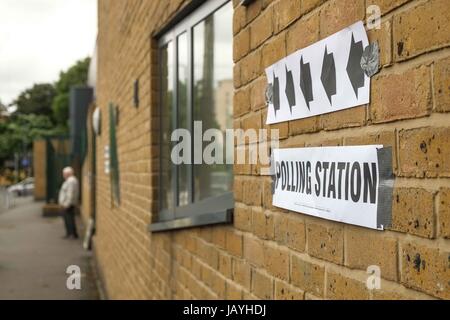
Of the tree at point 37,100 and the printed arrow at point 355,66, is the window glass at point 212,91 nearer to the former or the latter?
the printed arrow at point 355,66

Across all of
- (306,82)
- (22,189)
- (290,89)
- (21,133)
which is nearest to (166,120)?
(290,89)

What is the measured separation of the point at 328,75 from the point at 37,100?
62.1m

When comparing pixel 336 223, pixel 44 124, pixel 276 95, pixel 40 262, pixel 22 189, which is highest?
pixel 44 124

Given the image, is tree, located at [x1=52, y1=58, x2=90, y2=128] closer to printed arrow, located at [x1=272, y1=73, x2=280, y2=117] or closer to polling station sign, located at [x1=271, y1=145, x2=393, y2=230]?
printed arrow, located at [x1=272, y1=73, x2=280, y2=117]

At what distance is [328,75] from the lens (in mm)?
1562

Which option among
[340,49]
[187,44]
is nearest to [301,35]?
[340,49]

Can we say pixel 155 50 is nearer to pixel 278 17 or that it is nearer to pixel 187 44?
pixel 187 44

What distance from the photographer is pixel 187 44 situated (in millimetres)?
3602

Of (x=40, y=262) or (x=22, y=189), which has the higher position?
(x=22, y=189)

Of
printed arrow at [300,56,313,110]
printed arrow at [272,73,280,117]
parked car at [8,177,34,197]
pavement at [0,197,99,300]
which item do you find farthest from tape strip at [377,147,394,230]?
parked car at [8,177,34,197]

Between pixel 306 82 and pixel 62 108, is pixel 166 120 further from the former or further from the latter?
pixel 62 108

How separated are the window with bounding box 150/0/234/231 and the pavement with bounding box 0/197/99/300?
4.39 meters

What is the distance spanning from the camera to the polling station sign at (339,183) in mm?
1316

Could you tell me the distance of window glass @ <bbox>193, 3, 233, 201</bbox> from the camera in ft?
11.7
